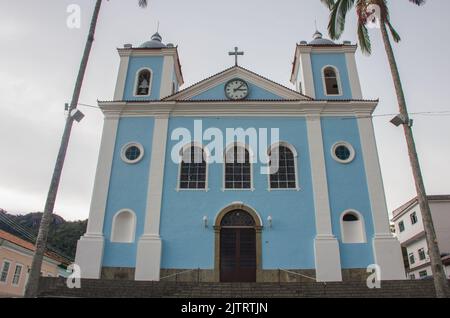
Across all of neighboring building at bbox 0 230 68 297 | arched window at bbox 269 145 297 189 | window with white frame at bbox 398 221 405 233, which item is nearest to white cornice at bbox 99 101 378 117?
arched window at bbox 269 145 297 189

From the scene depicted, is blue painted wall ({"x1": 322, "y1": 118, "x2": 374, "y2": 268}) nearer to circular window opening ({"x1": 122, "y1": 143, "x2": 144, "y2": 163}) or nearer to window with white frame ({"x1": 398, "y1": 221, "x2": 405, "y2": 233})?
circular window opening ({"x1": 122, "y1": 143, "x2": 144, "y2": 163})

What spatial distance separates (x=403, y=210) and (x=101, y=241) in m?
28.1

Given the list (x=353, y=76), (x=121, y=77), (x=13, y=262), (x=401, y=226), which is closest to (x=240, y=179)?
(x=353, y=76)

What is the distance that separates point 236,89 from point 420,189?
405 inches

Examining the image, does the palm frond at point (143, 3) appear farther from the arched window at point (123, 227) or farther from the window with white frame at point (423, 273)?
the window with white frame at point (423, 273)

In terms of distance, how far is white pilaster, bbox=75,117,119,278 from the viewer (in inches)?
600

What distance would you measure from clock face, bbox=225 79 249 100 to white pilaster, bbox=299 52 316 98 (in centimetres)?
298

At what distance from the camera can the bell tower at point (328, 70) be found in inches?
744

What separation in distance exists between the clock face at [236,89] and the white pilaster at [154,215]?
3.32 m

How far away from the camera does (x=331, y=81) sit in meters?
19.4

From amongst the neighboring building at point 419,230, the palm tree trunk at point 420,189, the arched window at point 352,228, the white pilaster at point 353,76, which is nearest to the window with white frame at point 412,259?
the neighboring building at point 419,230

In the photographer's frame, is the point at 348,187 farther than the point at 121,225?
Yes

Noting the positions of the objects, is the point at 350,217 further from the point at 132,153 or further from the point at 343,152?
the point at 132,153
